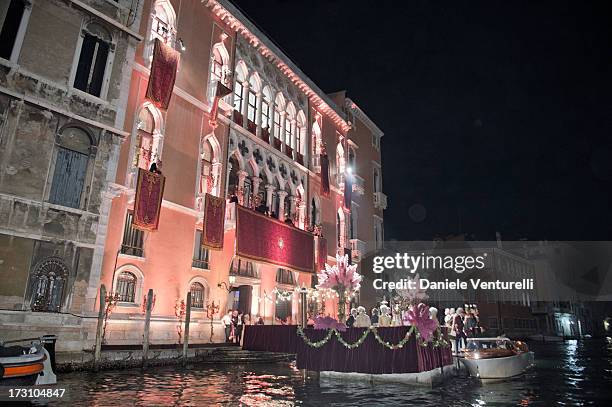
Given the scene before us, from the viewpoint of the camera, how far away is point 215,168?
20609 mm

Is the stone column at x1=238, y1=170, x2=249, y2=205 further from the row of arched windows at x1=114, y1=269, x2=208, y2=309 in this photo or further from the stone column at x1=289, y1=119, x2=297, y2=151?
the row of arched windows at x1=114, y1=269, x2=208, y2=309

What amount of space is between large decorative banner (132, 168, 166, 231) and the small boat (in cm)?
1165

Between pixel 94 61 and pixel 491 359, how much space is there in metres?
16.5

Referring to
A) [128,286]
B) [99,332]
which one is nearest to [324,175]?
[128,286]

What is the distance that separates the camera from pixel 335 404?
27.5 feet

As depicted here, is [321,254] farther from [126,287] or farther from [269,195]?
[126,287]

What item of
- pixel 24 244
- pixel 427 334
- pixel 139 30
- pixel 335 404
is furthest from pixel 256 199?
pixel 335 404

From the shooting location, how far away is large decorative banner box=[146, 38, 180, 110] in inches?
667

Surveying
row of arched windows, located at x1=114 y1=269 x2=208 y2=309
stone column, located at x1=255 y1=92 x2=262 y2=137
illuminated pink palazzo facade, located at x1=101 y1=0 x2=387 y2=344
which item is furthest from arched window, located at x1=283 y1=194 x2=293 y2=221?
row of arched windows, located at x1=114 y1=269 x2=208 y2=309

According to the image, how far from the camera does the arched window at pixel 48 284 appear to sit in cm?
1289

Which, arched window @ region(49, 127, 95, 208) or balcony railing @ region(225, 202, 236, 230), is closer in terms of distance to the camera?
arched window @ region(49, 127, 95, 208)

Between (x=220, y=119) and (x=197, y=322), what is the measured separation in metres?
9.65

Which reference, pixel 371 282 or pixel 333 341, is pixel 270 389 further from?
pixel 371 282

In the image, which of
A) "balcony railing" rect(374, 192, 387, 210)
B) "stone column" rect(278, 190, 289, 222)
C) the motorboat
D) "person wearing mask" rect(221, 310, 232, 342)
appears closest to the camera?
the motorboat
